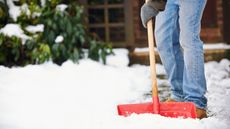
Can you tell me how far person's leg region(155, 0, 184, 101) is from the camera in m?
3.08

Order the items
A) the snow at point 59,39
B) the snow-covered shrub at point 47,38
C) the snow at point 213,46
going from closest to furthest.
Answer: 1. the snow-covered shrub at point 47,38
2. the snow at point 59,39
3. the snow at point 213,46

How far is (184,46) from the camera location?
Answer: 115 inches

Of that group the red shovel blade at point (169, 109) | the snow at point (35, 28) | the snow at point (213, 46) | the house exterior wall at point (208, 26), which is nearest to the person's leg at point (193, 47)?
the red shovel blade at point (169, 109)

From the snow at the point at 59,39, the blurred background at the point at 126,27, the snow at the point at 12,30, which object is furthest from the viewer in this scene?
the blurred background at the point at 126,27

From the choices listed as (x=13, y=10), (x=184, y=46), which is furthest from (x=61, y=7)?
(x=184, y=46)

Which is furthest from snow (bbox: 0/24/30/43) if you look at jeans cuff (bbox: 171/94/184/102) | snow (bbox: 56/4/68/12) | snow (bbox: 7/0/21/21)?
jeans cuff (bbox: 171/94/184/102)

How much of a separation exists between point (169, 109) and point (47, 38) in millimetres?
2598

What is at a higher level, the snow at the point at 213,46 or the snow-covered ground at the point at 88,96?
the snow-covered ground at the point at 88,96

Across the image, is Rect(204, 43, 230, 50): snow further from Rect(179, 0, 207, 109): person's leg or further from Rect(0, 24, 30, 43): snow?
Rect(179, 0, 207, 109): person's leg

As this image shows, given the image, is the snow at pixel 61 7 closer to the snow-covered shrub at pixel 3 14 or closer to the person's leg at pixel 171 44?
the snow-covered shrub at pixel 3 14

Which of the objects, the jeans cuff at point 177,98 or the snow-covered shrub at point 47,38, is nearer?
the jeans cuff at point 177,98

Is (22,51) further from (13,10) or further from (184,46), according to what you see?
(184,46)

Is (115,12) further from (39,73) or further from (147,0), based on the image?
(147,0)

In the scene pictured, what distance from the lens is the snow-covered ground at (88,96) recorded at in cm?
272
